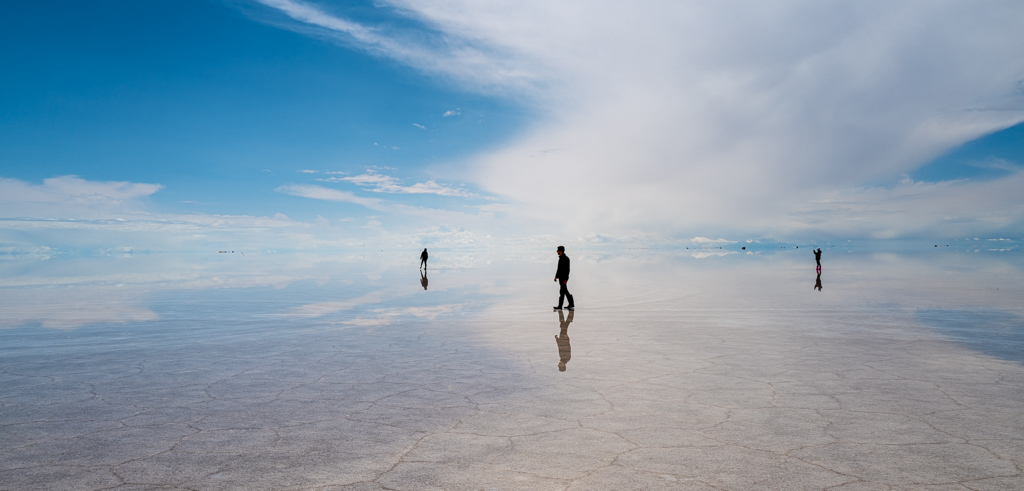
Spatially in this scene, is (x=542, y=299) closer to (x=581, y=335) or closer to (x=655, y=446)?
(x=581, y=335)

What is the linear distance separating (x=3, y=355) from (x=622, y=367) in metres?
10.0

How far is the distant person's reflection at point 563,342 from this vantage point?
8195 millimetres

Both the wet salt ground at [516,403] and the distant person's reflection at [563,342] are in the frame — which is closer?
the wet salt ground at [516,403]

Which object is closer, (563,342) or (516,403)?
(516,403)

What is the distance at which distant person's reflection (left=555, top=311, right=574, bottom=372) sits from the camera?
820 centimetres

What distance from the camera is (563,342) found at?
9898 millimetres

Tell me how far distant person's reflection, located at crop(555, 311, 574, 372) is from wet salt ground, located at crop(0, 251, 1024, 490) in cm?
10

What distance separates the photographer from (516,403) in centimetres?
593

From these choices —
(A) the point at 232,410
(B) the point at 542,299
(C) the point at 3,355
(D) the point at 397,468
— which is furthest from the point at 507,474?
(B) the point at 542,299

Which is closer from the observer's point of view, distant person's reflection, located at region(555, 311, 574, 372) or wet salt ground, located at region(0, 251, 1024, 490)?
wet salt ground, located at region(0, 251, 1024, 490)

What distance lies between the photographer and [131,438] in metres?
Answer: 4.87

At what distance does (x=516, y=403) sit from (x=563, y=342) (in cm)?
407

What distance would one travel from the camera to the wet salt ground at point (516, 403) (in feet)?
13.5

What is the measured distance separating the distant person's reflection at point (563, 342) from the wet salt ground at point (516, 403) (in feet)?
0.31
